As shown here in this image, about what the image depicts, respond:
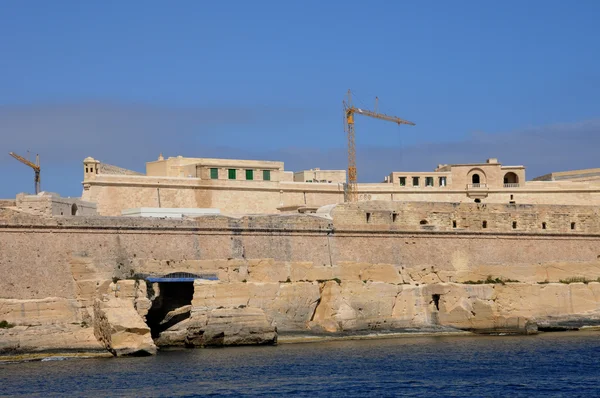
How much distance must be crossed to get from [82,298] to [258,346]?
5.24m

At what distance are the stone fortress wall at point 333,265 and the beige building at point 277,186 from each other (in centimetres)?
797

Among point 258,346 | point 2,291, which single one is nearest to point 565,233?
point 258,346

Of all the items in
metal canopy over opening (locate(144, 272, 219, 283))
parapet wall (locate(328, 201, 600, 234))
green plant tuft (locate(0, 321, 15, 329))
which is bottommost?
green plant tuft (locate(0, 321, 15, 329))

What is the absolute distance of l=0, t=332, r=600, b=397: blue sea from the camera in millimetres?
Result: 26609

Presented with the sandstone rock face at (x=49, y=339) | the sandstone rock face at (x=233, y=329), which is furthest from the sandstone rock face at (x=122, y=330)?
the sandstone rock face at (x=233, y=329)

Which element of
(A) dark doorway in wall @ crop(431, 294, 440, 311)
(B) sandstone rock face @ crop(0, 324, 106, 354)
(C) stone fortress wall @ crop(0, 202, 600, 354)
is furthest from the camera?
(A) dark doorway in wall @ crop(431, 294, 440, 311)

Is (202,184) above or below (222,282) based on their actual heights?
above

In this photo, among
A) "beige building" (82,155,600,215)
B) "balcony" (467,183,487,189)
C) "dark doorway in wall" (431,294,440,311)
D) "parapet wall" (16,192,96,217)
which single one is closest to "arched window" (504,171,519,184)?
"beige building" (82,155,600,215)

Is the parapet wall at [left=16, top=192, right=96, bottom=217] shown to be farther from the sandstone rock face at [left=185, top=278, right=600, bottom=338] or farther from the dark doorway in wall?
the dark doorway in wall

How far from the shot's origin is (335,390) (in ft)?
87.9

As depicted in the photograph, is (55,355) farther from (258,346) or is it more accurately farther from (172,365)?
(258,346)

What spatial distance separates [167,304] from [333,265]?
6085 mm

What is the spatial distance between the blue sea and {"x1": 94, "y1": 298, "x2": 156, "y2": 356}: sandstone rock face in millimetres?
450

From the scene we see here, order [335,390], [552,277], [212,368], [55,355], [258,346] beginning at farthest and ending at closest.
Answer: [552,277]
[258,346]
[55,355]
[212,368]
[335,390]
